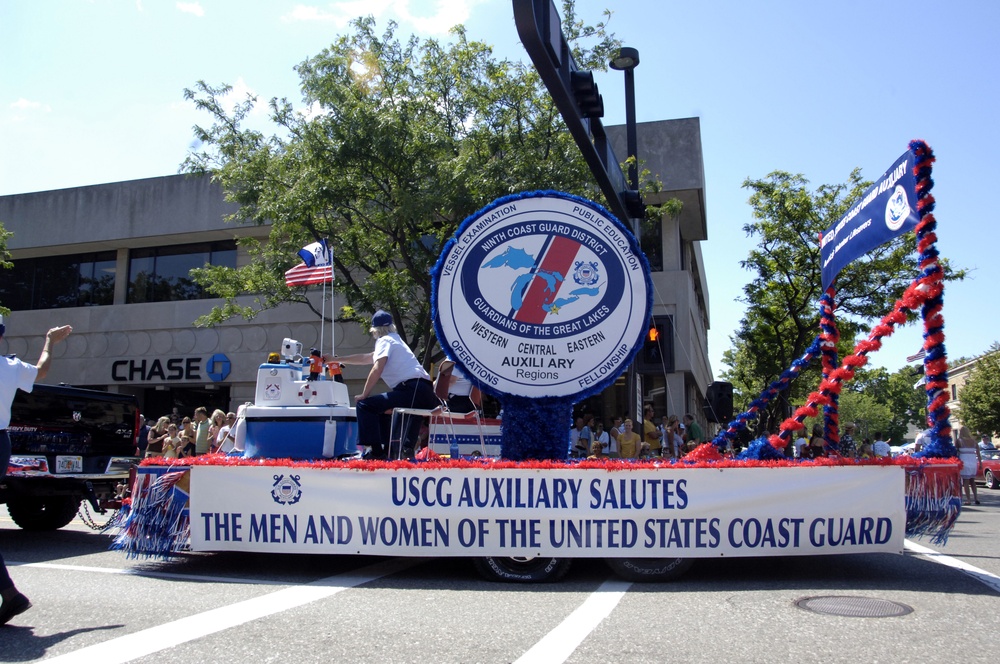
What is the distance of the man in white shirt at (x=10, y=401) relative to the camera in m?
4.62

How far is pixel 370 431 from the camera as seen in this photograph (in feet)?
25.7

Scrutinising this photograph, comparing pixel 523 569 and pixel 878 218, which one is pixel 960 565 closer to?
pixel 878 218

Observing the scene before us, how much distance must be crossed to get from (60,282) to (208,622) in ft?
90.4

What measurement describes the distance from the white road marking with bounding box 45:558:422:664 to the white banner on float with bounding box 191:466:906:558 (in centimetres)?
39

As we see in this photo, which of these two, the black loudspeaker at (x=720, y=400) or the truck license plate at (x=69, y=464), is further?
the black loudspeaker at (x=720, y=400)

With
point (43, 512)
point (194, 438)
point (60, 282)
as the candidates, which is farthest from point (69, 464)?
point (60, 282)

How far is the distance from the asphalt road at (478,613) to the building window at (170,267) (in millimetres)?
19686

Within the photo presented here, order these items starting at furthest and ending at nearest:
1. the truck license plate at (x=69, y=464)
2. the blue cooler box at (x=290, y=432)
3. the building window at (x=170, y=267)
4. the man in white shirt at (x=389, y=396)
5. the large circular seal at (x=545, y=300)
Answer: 1. the building window at (x=170, y=267)
2. the truck license plate at (x=69, y=464)
3. the man in white shirt at (x=389, y=396)
4. the large circular seal at (x=545, y=300)
5. the blue cooler box at (x=290, y=432)

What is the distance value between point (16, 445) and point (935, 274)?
383 inches

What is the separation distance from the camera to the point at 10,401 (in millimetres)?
5031

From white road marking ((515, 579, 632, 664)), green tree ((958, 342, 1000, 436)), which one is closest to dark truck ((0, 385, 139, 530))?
white road marking ((515, 579, 632, 664))

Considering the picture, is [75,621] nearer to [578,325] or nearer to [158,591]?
[158,591]

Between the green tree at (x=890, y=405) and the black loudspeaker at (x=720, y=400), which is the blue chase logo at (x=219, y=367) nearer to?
the black loudspeaker at (x=720, y=400)

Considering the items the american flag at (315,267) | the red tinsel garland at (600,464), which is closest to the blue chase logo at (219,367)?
the american flag at (315,267)
